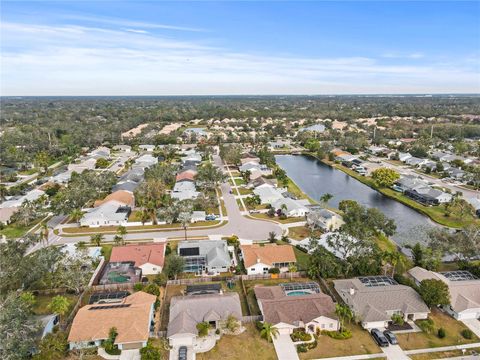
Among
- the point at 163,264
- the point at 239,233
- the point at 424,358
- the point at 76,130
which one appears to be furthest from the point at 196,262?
the point at 76,130

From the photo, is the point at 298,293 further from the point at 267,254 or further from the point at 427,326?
the point at 427,326

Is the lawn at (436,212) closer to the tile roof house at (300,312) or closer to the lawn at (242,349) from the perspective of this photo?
the tile roof house at (300,312)

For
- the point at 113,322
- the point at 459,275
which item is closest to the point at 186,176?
the point at 113,322

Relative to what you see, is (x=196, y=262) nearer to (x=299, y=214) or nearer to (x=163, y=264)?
(x=163, y=264)

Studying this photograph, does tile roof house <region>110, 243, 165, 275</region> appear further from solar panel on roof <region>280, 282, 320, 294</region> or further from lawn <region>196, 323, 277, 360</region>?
solar panel on roof <region>280, 282, 320, 294</region>

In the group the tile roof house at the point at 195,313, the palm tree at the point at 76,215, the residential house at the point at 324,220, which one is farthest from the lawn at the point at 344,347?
the palm tree at the point at 76,215

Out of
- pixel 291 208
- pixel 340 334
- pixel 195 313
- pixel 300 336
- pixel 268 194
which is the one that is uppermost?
pixel 268 194

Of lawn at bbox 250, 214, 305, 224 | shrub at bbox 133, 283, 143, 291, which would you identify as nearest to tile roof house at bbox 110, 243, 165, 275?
shrub at bbox 133, 283, 143, 291
